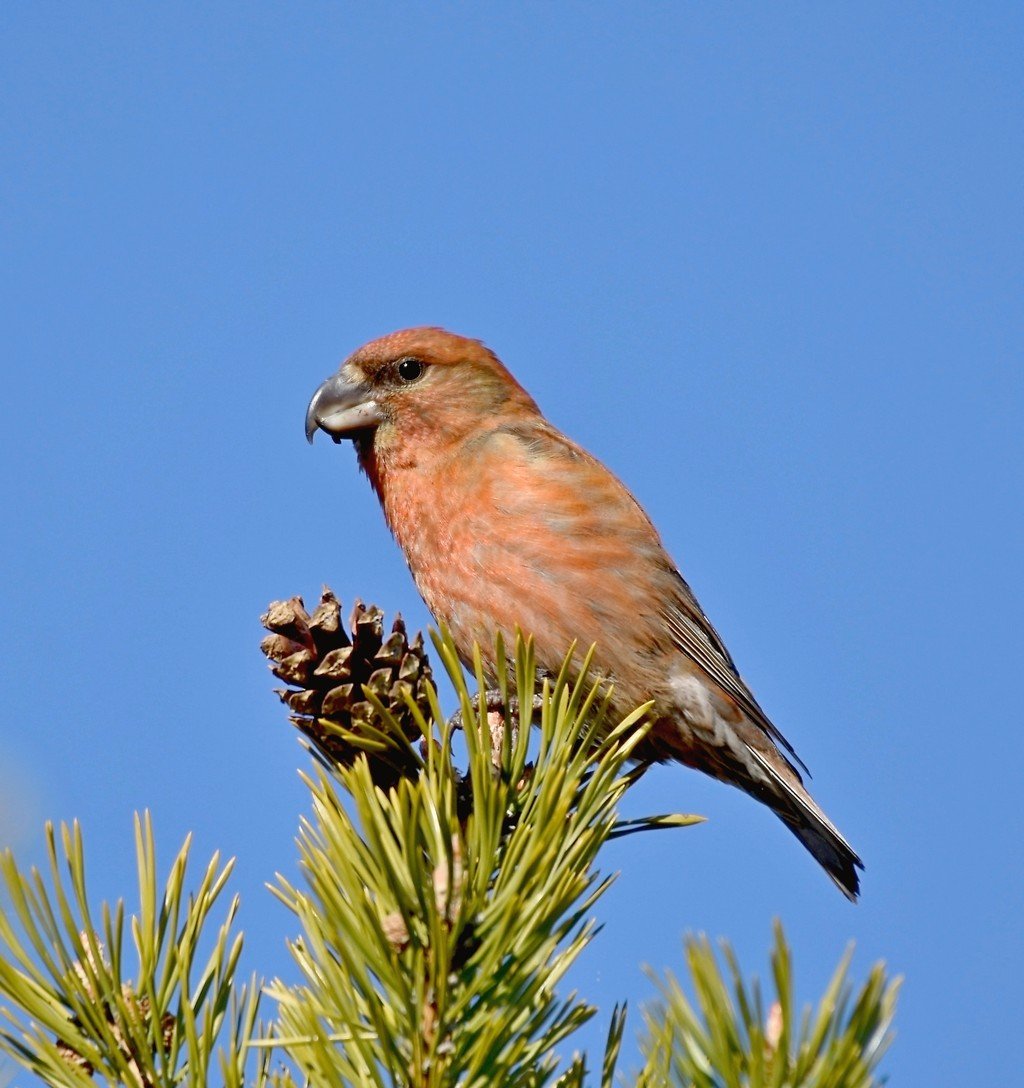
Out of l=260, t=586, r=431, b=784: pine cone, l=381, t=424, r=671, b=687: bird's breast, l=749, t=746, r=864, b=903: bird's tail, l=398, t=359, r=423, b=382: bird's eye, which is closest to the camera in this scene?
l=260, t=586, r=431, b=784: pine cone

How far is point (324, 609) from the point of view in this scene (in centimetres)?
250

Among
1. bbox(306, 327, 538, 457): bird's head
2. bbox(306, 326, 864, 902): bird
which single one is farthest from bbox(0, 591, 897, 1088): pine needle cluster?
bbox(306, 327, 538, 457): bird's head

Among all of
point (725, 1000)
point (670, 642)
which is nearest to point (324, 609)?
point (725, 1000)

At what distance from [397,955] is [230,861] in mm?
329

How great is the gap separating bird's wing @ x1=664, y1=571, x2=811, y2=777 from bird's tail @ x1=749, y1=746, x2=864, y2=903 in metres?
0.13

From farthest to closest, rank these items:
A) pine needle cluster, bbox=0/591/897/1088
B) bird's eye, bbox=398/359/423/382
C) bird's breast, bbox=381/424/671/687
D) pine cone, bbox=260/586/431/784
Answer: bird's eye, bbox=398/359/423/382 → bird's breast, bbox=381/424/671/687 → pine cone, bbox=260/586/431/784 → pine needle cluster, bbox=0/591/897/1088

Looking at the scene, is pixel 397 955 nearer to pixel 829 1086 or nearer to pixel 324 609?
pixel 829 1086

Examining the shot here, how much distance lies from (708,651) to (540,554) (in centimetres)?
81

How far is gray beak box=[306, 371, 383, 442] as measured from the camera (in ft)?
15.4

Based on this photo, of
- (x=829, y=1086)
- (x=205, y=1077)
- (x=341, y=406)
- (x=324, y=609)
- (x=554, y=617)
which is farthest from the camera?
(x=341, y=406)

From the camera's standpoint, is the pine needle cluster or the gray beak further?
the gray beak

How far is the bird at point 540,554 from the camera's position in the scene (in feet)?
13.4

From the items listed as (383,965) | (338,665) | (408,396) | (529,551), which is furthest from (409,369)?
(383,965)

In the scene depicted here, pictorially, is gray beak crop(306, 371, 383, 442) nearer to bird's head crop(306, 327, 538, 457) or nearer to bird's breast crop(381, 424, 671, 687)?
bird's head crop(306, 327, 538, 457)
